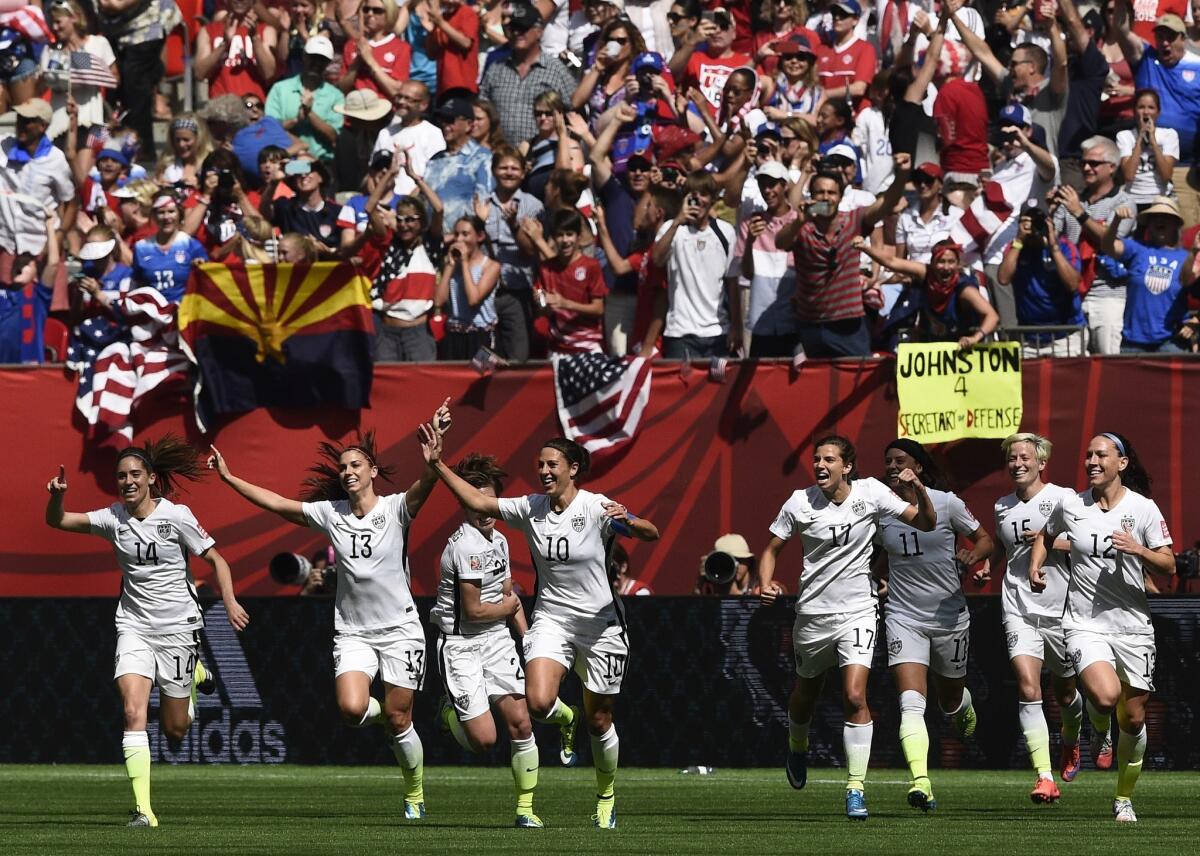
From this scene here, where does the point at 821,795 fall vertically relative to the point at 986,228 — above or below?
below

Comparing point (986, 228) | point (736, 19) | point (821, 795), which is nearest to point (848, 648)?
point (821, 795)

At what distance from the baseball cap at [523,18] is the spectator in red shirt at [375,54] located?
4.90 feet

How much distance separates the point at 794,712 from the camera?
48.3 ft

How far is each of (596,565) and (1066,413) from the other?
6.77 meters

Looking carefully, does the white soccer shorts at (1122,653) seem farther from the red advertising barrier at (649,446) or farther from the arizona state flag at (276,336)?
the arizona state flag at (276,336)

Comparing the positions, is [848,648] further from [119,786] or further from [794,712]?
[119,786]

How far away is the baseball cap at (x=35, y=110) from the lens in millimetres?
22297

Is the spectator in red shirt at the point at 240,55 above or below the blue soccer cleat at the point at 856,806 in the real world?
above

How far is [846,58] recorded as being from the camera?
21.7 meters

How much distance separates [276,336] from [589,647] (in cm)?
771

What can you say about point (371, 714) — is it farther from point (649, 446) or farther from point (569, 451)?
point (649, 446)

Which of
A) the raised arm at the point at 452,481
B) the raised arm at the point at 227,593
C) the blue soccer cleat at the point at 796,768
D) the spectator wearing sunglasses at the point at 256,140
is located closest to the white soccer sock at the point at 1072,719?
the blue soccer cleat at the point at 796,768

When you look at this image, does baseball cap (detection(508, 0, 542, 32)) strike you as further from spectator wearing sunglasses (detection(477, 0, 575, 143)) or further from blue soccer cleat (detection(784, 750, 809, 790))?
blue soccer cleat (detection(784, 750, 809, 790))

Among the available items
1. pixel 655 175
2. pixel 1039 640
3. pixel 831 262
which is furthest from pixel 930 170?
pixel 1039 640
